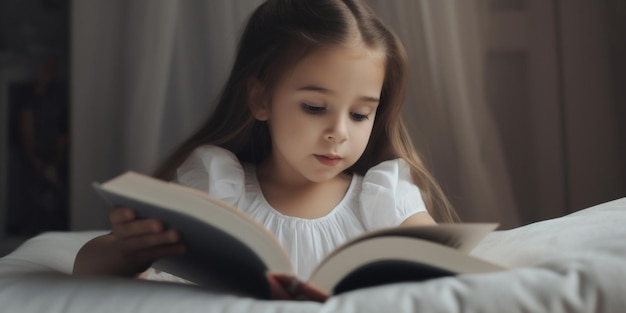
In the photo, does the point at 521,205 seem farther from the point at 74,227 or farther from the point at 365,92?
the point at 74,227

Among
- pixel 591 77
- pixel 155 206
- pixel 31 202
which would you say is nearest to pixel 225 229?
pixel 155 206

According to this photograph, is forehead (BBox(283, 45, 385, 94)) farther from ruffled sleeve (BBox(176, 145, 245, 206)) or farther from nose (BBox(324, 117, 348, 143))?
ruffled sleeve (BBox(176, 145, 245, 206))

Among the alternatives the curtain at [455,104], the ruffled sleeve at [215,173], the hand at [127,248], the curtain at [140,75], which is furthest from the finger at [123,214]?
the curtain at [455,104]

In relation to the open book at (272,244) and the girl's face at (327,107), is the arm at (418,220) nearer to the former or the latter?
the girl's face at (327,107)

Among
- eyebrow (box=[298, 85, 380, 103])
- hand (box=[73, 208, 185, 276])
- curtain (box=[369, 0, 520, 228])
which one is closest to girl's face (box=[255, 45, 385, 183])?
eyebrow (box=[298, 85, 380, 103])

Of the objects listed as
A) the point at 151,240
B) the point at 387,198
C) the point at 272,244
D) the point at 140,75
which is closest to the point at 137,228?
the point at 151,240

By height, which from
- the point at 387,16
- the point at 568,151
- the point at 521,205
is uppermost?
the point at 387,16

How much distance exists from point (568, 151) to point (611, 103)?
0.15m

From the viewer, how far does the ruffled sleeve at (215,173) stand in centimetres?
116

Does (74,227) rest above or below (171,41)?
below

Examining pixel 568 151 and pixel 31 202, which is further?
pixel 31 202

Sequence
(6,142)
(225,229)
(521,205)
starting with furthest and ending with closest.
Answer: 1. (6,142)
2. (521,205)
3. (225,229)

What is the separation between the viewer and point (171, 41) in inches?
67.1

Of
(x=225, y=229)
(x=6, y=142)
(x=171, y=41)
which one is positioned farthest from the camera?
(x=6, y=142)
